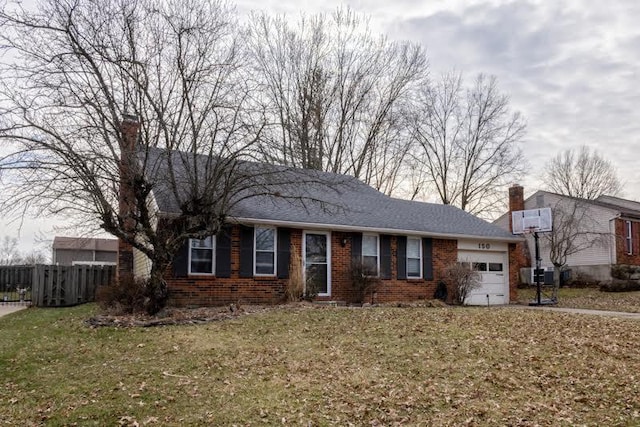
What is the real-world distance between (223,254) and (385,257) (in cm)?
548

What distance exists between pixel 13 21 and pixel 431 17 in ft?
31.0

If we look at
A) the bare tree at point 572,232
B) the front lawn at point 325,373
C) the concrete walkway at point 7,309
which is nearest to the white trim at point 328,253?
the front lawn at point 325,373

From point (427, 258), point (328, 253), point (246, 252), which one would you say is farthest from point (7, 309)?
point (427, 258)

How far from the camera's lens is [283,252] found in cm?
1537

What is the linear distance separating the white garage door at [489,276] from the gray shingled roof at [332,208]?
0.82m

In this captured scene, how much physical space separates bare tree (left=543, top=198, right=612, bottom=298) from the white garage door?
536 centimetres

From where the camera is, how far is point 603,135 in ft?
76.7

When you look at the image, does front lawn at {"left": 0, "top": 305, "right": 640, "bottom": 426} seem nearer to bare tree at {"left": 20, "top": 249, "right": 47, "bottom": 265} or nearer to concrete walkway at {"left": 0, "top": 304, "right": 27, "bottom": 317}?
concrete walkway at {"left": 0, "top": 304, "right": 27, "bottom": 317}

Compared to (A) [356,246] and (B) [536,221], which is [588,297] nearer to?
(B) [536,221]

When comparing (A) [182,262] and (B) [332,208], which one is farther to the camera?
(B) [332,208]

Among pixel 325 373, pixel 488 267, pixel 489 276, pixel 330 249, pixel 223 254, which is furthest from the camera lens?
pixel 488 267

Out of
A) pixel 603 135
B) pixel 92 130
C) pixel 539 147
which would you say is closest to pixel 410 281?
pixel 92 130

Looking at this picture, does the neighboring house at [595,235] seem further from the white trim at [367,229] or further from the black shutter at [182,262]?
the black shutter at [182,262]

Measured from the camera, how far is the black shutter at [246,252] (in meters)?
14.8
